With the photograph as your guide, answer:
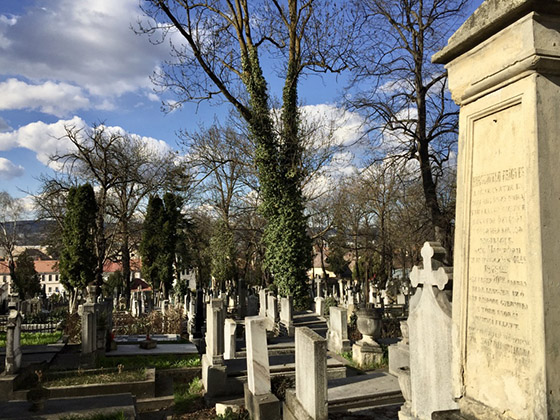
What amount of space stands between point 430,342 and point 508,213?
1650mm

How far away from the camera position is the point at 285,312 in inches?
595

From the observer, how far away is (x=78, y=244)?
23.7 meters

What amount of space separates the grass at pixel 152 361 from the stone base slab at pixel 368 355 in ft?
12.4

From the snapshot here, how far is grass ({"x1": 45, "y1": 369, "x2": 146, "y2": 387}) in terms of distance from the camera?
8328mm

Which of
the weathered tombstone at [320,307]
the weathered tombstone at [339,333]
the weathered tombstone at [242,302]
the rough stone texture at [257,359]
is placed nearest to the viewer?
the rough stone texture at [257,359]

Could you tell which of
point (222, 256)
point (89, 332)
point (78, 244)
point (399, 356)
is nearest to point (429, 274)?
point (399, 356)

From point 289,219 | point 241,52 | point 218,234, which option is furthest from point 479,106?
point 218,234

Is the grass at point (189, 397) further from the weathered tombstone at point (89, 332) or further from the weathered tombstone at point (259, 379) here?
the weathered tombstone at point (89, 332)

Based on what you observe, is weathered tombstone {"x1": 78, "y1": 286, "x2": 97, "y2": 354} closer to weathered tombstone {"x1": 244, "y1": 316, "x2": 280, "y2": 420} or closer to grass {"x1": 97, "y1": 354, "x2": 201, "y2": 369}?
grass {"x1": 97, "y1": 354, "x2": 201, "y2": 369}

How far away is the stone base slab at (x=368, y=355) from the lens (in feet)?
32.9

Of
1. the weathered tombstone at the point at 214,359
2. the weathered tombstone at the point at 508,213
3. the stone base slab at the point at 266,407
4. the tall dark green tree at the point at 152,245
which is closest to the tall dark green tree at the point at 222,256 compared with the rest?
the tall dark green tree at the point at 152,245

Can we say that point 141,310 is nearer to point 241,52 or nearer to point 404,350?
point 241,52

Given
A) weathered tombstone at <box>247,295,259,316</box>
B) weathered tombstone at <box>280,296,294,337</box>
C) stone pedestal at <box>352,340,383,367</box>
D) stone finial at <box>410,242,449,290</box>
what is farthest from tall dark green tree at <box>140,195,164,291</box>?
stone finial at <box>410,242,449,290</box>

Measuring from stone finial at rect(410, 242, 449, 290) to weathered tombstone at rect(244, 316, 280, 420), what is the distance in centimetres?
345
